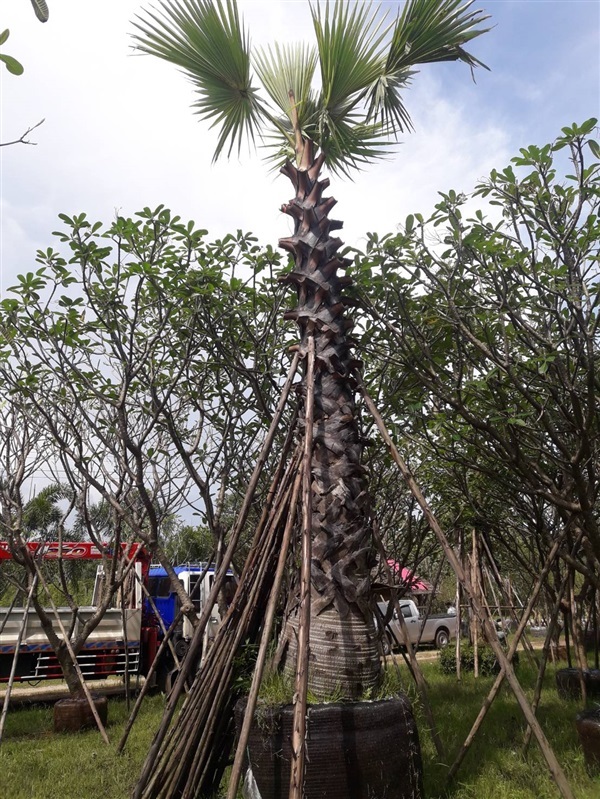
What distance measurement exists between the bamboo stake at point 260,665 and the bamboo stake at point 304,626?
190mm

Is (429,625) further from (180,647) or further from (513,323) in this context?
(513,323)

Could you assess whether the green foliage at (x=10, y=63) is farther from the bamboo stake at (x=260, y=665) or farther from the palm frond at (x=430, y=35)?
the palm frond at (x=430, y=35)

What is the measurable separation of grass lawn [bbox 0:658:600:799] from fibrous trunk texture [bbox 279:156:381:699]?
65cm

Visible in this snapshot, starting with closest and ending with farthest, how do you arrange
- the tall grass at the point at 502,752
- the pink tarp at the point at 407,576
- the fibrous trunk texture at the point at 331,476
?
the fibrous trunk texture at the point at 331,476 < the tall grass at the point at 502,752 < the pink tarp at the point at 407,576

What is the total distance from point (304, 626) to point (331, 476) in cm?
119

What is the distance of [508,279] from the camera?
5020 mm

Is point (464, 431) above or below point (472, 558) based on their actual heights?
above

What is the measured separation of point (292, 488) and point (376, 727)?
59.0 inches

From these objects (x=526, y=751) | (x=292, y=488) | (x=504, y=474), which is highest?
(x=504, y=474)

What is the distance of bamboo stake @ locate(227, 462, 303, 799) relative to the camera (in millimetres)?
2949

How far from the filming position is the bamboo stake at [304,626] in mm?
2811

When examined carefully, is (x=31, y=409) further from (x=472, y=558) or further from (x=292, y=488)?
(x=472, y=558)

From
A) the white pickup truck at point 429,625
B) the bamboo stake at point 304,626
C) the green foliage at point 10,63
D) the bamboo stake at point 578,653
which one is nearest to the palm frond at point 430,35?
the bamboo stake at point 304,626

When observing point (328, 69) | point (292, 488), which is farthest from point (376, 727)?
point (328, 69)
